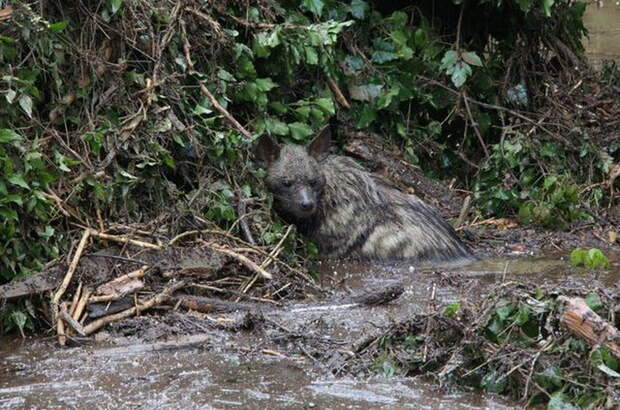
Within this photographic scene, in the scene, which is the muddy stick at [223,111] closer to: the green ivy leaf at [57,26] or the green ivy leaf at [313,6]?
the green ivy leaf at [57,26]

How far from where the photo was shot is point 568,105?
11422 mm

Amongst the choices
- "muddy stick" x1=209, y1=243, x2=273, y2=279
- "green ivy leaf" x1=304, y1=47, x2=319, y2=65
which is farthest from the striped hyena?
"muddy stick" x1=209, y1=243, x2=273, y2=279

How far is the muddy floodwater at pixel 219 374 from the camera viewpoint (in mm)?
5797

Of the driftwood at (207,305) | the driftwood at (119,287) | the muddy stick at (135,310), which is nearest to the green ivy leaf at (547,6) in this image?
the driftwood at (207,305)

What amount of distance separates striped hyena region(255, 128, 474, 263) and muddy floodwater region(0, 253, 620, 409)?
66.5 inches

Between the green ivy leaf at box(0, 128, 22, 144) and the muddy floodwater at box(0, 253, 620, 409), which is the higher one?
the green ivy leaf at box(0, 128, 22, 144)

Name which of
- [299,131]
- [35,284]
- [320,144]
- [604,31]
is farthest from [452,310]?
[604,31]

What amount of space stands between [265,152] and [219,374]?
3.25 metres

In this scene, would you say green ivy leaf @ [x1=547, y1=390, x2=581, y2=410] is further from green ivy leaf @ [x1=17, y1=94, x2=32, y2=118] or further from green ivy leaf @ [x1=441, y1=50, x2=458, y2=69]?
green ivy leaf @ [x1=441, y1=50, x2=458, y2=69]

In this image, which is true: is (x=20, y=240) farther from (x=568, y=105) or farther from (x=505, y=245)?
(x=568, y=105)

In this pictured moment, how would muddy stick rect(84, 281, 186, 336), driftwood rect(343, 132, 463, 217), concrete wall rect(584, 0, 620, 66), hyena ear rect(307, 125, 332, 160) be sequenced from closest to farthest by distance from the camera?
muddy stick rect(84, 281, 186, 336) < hyena ear rect(307, 125, 332, 160) < driftwood rect(343, 132, 463, 217) < concrete wall rect(584, 0, 620, 66)

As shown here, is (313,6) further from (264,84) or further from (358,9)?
(264,84)

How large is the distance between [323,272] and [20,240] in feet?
8.18

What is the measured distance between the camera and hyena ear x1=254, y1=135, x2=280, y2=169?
358 inches
